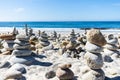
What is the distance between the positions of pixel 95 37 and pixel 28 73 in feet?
10.1

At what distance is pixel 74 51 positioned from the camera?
1264 centimetres

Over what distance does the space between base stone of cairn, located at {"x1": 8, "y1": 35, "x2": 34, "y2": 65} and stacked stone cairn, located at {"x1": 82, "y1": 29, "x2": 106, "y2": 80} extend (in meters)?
3.50

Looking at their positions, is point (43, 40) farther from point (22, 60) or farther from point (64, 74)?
point (64, 74)

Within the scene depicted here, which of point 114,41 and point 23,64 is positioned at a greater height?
point 114,41

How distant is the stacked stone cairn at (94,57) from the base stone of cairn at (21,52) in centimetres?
350

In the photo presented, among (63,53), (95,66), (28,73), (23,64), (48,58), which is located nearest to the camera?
(95,66)

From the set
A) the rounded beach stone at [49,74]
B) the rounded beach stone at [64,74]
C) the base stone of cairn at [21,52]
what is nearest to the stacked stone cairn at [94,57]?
the rounded beach stone at [64,74]

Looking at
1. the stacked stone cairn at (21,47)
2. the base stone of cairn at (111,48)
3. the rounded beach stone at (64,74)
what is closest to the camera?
the rounded beach stone at (64,74)

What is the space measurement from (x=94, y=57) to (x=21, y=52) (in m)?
4.04

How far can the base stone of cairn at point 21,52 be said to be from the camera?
10.2 metres

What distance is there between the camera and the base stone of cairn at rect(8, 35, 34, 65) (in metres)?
10.2

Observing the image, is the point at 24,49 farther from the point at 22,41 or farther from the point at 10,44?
the point at 10,44

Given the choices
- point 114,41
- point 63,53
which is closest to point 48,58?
point 63,53

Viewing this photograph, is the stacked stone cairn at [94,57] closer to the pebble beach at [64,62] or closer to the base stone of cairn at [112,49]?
the pebble beach at [64,62]
